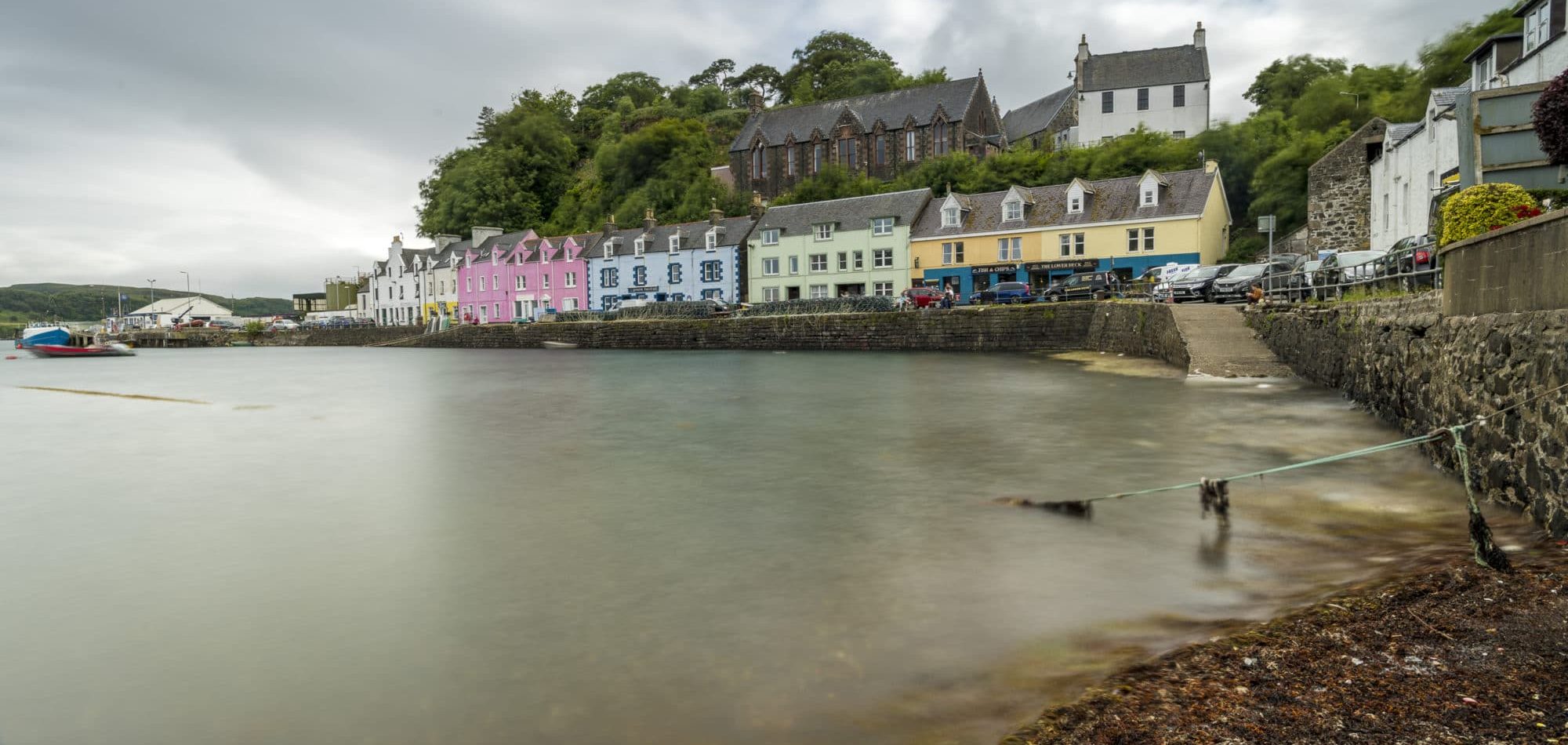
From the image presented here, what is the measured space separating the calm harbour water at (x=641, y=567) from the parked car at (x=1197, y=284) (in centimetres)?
1640

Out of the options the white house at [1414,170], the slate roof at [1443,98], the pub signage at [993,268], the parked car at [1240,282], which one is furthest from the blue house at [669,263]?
the slate roof at [1443,98]

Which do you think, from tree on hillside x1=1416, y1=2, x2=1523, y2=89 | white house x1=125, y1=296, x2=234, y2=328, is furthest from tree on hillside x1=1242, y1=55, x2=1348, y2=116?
white house x1=125, y1=296, x2=234, y2=328

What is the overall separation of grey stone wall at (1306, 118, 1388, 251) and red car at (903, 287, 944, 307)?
1745 centimetres

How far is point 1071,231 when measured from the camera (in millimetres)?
51906

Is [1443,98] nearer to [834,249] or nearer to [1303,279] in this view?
[1303,279]

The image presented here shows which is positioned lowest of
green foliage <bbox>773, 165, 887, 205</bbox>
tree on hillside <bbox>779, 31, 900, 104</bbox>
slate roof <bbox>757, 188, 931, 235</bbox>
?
slate roof <bbox>757, 188, 931, 235</bbox>

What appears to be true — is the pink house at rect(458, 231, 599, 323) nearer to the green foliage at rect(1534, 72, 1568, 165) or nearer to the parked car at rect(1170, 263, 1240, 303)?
the parked car at rect(1170, 263, 1240, 303)

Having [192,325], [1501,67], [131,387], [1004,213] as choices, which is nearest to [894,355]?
[1004,213]

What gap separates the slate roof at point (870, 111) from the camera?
2798 inches

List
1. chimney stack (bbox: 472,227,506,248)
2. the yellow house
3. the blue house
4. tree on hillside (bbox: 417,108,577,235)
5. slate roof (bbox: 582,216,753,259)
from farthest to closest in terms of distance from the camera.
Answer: tree on hillside (bbox: 417,108,577,235)
chimney stack (bbox: 472,227,506,248)
slate roof (bbox: 582,216,753,259)
the blue house
the yellow house

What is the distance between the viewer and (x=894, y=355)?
42438 mm

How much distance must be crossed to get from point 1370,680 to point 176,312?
566 ft

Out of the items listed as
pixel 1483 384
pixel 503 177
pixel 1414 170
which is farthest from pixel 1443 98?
pixel 503 177

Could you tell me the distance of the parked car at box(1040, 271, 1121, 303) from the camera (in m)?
40.3
